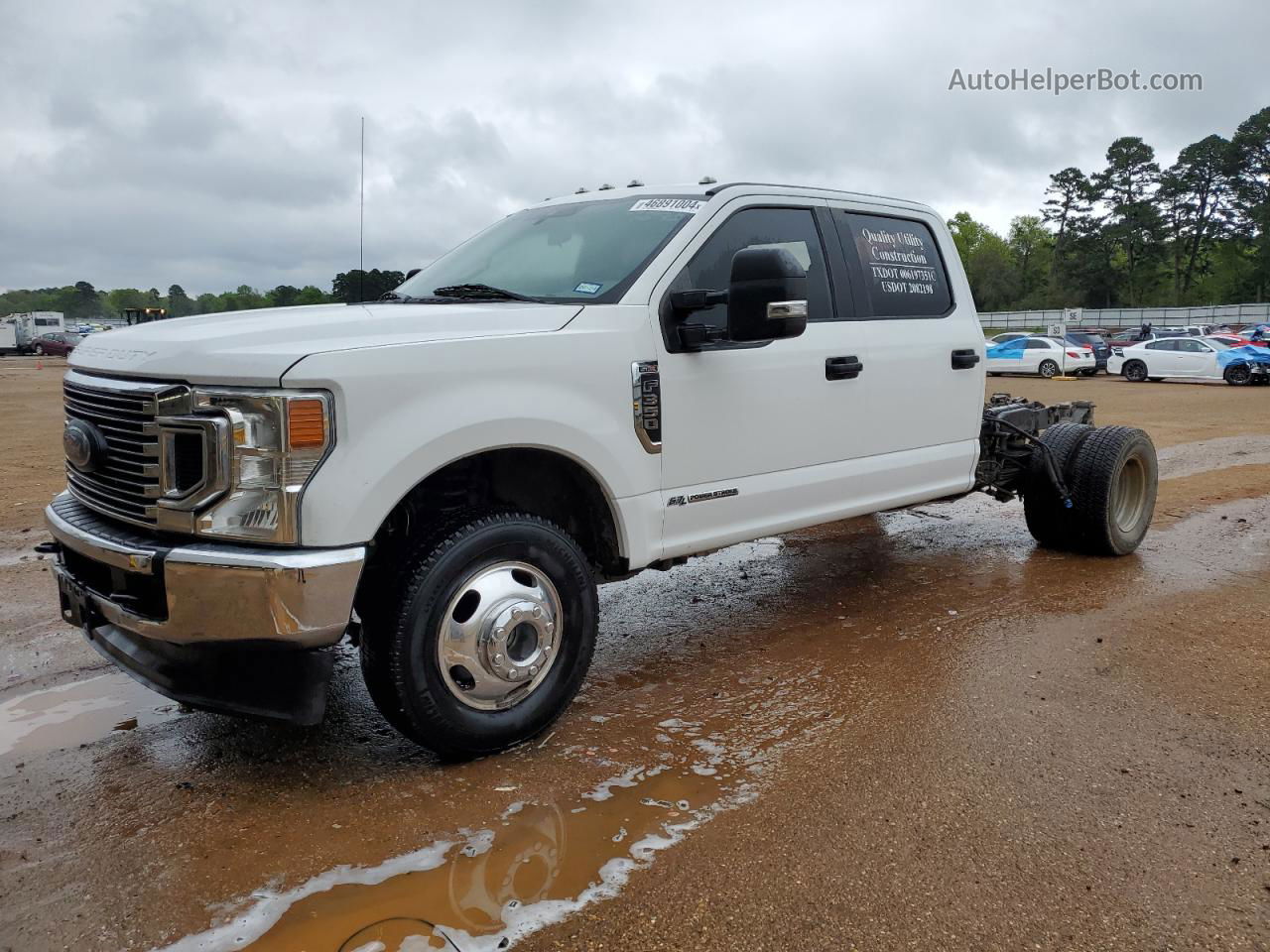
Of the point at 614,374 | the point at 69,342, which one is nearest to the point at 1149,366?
the point at 614,374

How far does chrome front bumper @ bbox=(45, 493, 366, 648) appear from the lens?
2.81 m

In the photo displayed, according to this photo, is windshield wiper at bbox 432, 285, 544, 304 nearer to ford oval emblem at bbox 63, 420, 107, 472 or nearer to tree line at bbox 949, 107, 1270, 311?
ford oval emblem at bbox 63, 420, 107, 472

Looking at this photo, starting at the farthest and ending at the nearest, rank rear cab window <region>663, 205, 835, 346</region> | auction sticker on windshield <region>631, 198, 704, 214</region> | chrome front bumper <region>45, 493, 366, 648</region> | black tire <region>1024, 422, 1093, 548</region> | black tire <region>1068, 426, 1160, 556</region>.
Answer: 1. black tire <region>1024, 422, 1093, 548</region>
2. black tire <region>1068, 426, 1160, 556</region>
3. auction sticker on windshield <region>631, 198, 704, 214</region>
4. rear cab window <region>663, 205, 835, 346</region>
5. chrome front bumper <region>45, 493, 366, 648</region>

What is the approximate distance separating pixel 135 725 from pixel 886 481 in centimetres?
336

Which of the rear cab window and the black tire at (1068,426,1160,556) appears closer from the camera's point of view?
the rear cab window

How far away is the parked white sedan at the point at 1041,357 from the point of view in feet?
93.8

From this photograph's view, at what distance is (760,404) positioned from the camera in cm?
412

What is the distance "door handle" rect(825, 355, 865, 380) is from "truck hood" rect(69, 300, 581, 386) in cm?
132

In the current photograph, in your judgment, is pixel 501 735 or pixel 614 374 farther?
pixel 614 374

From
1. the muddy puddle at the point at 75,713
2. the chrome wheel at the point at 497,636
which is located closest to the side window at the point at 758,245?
the chrome wheel at the point at 497,636

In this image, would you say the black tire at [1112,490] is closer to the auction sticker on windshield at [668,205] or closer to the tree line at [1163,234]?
the auction sticker on windshield at [668,205]

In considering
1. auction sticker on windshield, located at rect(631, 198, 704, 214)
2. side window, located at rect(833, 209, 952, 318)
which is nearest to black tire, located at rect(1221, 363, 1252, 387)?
side window, located at rect(833, 209, 952, 318)

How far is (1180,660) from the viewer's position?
14.4 ft

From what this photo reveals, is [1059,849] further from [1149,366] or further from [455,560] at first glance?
[1149,366]
